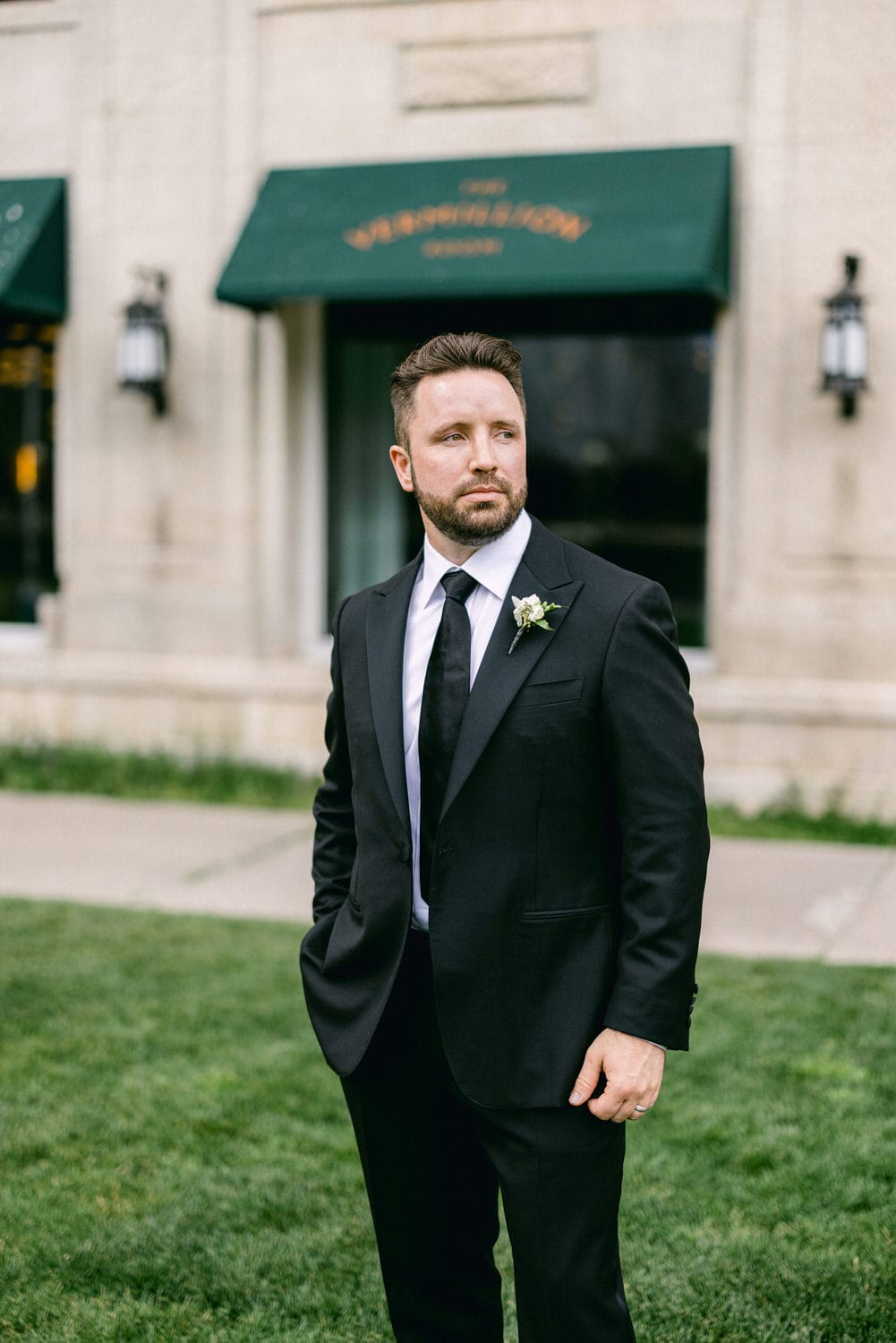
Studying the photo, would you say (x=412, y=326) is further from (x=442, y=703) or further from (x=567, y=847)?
(x=567, y=847)

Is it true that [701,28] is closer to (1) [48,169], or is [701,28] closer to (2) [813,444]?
(2) [813,444]

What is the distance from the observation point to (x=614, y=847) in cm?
255

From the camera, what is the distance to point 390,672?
2.69 m

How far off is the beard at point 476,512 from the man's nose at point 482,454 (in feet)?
0.09

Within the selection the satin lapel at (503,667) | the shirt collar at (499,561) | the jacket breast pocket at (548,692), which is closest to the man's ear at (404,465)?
the shirt collar at (499,561)

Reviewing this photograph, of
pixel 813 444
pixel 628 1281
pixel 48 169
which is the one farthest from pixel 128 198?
pixel 628 1281

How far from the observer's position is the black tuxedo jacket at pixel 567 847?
2426mm

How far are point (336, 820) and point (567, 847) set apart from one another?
0.61m

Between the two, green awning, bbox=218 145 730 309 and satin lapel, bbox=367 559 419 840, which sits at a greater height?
green awning, bbox=218 145 730 309

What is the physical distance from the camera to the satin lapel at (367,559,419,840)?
8.61 feet

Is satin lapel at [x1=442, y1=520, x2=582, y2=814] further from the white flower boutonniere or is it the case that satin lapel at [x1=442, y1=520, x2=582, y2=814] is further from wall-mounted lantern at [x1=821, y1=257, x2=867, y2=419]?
wall-mounted lantern at [x1=821, y1=257, x2=867, y2=419]

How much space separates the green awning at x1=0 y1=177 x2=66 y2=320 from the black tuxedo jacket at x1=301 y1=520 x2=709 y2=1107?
336 inches

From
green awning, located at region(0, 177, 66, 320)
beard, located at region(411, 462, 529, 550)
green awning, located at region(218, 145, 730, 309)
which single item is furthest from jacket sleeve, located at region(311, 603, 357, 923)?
green awning, located at region(0, 177, 66, 320)

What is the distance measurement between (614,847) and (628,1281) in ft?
5.28
